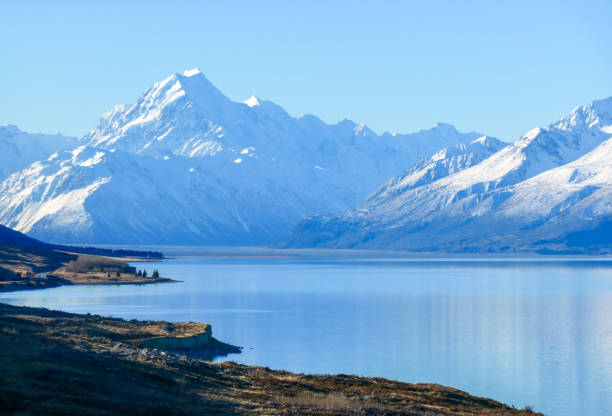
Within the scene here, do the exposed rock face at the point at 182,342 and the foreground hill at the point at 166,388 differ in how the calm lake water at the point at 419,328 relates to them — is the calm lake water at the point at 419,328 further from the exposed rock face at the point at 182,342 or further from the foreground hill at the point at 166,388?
the foreground hill at the point at 166,388

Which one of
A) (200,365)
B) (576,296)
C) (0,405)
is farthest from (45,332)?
(576,296)

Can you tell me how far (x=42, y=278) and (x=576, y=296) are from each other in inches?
4202

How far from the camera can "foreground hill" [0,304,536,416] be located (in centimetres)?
4112

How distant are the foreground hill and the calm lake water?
46.3ft

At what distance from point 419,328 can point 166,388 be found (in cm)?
7022

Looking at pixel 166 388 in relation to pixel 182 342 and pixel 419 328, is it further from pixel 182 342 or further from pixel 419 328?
pixel 419 328

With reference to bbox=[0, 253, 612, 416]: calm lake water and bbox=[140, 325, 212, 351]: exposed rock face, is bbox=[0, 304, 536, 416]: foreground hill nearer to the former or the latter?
bbox=[0, 253, 612, 416]: calm lake water

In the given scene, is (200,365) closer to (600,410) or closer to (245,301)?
(600,410)

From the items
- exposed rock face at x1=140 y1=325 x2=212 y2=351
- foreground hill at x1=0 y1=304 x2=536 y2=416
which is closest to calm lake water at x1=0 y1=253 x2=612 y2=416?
exposed rock face at x1=140 y1=325 x2=212 y2=351

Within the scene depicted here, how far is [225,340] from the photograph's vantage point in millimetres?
99562

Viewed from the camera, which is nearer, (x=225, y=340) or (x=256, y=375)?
(x=256, y=375)

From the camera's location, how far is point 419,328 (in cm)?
11462

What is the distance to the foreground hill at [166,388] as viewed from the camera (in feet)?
135

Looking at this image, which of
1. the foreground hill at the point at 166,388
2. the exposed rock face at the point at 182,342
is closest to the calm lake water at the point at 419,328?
the exposed rock face at the point at 182,342
